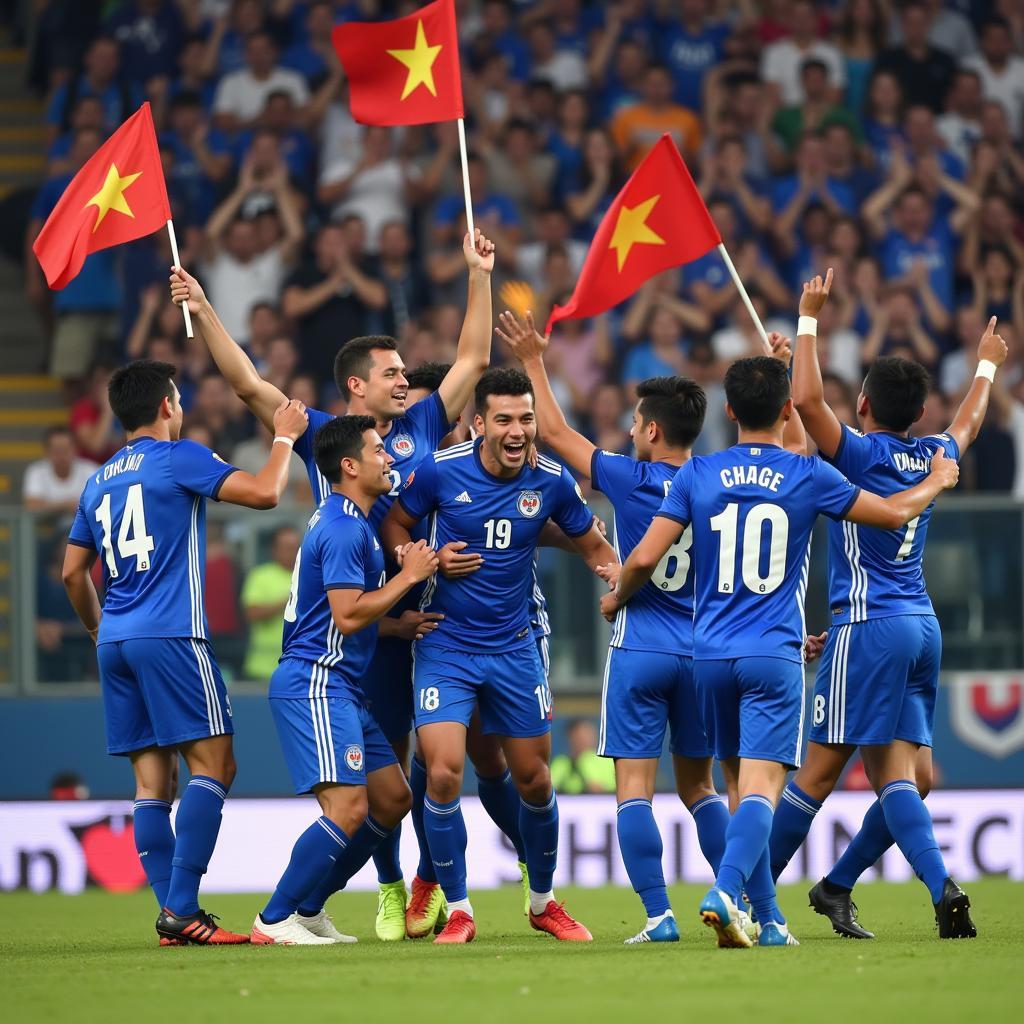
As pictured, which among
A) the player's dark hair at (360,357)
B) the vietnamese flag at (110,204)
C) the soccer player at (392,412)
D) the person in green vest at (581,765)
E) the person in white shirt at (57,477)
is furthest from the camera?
the person in white shirt at (57,477)

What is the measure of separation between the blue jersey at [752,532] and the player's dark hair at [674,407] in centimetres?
66

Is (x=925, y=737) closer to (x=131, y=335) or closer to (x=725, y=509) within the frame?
(x=725, y=509)

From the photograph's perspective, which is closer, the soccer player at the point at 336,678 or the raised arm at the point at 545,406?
the soccer player at the point at 336,678

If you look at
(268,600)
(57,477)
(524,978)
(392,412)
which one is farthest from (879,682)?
(57,477)

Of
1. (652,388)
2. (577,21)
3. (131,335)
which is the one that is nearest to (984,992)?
(652,388)

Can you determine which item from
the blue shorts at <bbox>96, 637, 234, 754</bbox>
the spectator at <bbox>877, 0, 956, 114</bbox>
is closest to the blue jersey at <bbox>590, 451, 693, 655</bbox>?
the blue shorts at <bbox>96, 637, 234, 754</bbox>

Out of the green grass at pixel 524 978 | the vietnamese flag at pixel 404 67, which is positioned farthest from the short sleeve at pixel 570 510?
the vietnamese flag at pixel 404 67

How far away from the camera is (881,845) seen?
338 inches

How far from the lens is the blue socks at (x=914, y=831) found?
316 inches

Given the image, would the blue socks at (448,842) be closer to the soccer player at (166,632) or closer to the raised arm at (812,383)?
the soccer player at (166,632)

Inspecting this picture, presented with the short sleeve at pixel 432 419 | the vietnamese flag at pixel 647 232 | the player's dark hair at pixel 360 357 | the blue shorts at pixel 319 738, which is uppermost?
the vietnamese flag at pixel 647 232

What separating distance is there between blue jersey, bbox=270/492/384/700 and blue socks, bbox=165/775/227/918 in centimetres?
53

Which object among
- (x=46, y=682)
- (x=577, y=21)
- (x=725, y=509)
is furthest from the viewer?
(x=577, y=21)

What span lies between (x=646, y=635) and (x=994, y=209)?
9.71m
